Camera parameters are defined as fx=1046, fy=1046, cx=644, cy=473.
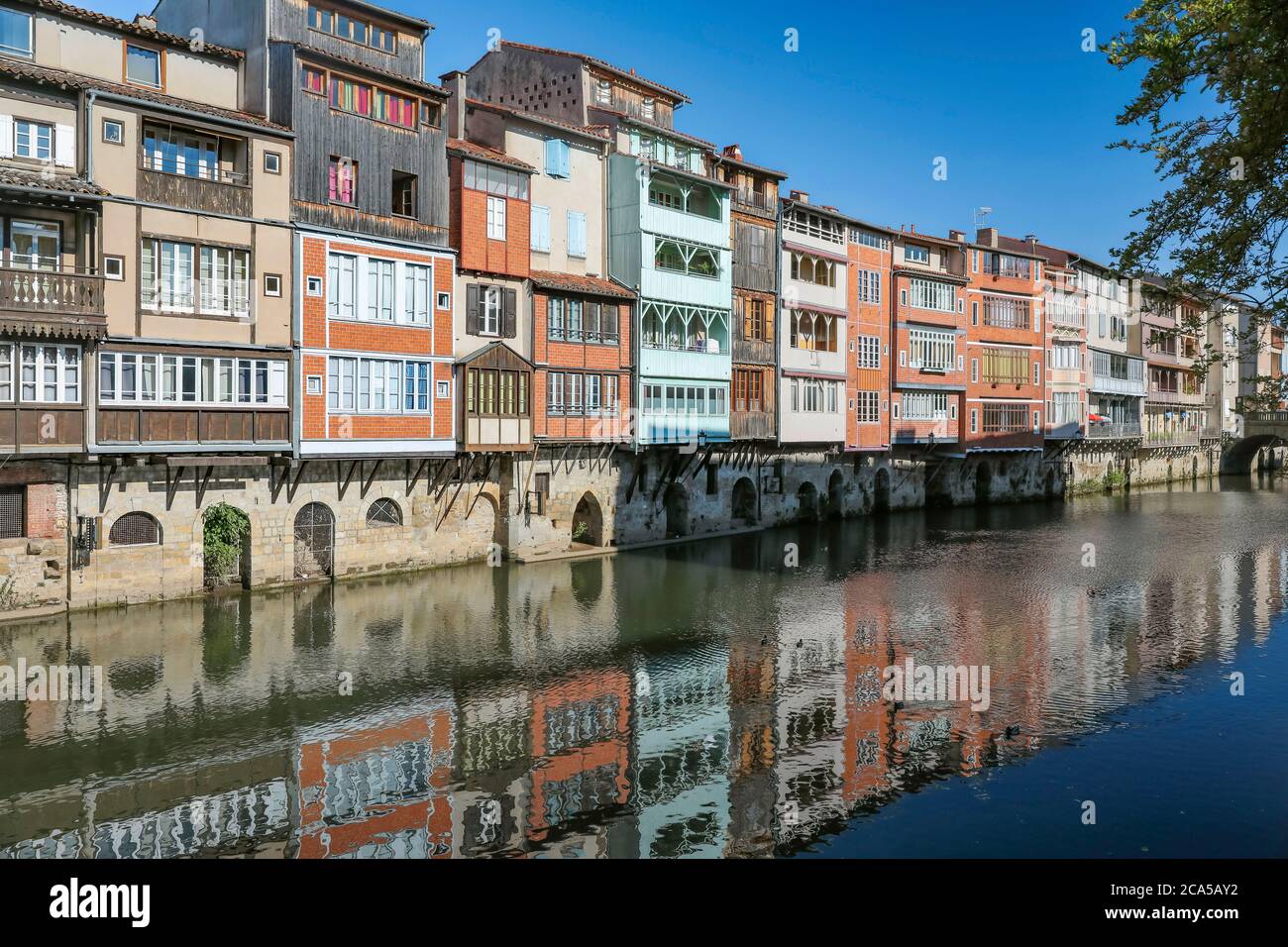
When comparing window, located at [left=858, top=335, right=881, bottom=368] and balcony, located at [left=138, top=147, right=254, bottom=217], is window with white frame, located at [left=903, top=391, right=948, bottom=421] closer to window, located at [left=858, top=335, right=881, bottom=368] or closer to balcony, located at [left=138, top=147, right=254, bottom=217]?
window, located at [left=858, top=335, right=881, bottom=368]

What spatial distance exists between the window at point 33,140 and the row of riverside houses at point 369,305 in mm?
52

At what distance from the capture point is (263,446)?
104ft

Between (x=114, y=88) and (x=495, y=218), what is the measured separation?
43.6 ft

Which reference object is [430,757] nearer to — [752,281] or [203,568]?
[203,568]

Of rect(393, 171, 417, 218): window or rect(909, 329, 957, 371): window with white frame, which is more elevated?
rect(393, 171, 417, 218): window

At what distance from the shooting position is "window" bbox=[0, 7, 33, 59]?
27.8 meters

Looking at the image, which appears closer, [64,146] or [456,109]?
[64,146]

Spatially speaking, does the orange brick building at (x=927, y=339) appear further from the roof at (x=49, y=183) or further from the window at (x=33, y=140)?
the window at (x=33, y=140)

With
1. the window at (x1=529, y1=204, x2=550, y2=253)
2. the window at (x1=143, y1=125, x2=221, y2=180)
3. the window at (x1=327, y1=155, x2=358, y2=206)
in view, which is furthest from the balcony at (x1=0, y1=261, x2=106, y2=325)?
the window at (x1=529, y1=204, x2=550, y2=253)

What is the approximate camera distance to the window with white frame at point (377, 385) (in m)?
33.7

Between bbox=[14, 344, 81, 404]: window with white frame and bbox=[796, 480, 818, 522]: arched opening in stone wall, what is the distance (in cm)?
3741

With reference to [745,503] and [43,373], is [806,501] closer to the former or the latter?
[745,503]

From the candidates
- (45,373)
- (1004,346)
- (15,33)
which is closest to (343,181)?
(15,33)

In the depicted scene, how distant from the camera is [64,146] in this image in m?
28.1
